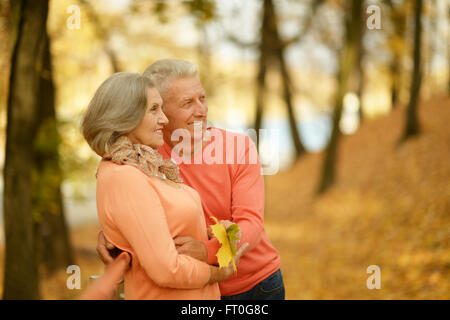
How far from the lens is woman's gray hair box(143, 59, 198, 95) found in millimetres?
2701

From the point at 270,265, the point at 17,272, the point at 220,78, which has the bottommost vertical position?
the point at 17,272

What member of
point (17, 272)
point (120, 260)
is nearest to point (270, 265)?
point (120, 260)

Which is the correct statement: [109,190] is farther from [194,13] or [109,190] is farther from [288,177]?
[288,177]

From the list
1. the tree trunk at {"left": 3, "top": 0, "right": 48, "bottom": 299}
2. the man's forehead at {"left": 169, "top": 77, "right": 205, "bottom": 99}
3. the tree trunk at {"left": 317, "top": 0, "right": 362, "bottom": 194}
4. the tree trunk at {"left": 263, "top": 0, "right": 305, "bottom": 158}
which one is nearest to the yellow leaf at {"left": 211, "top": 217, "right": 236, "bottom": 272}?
the man's forehead at {"left": 169, "top": 77, "right": 205, "bottom": 99}

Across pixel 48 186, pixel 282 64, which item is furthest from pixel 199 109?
pixel 282 64

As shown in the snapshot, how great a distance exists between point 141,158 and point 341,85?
12102mm

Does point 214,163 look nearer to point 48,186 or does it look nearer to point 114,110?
point 114,110

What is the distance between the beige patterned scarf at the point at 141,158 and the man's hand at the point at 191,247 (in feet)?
0.97

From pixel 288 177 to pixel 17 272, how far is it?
15038 millimetres

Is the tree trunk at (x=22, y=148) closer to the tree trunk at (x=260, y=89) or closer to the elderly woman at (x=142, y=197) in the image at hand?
the elderly woman at (x=142, y=197)

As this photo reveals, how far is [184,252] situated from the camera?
2.08 m

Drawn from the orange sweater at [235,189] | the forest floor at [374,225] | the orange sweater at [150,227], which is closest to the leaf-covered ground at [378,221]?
the forest floor at [374,225]

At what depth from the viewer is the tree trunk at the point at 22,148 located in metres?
4.46

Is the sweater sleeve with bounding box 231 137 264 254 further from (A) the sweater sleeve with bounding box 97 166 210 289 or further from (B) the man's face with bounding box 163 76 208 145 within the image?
(A) the sweater sleeve with bounding box 97 166 210 289
